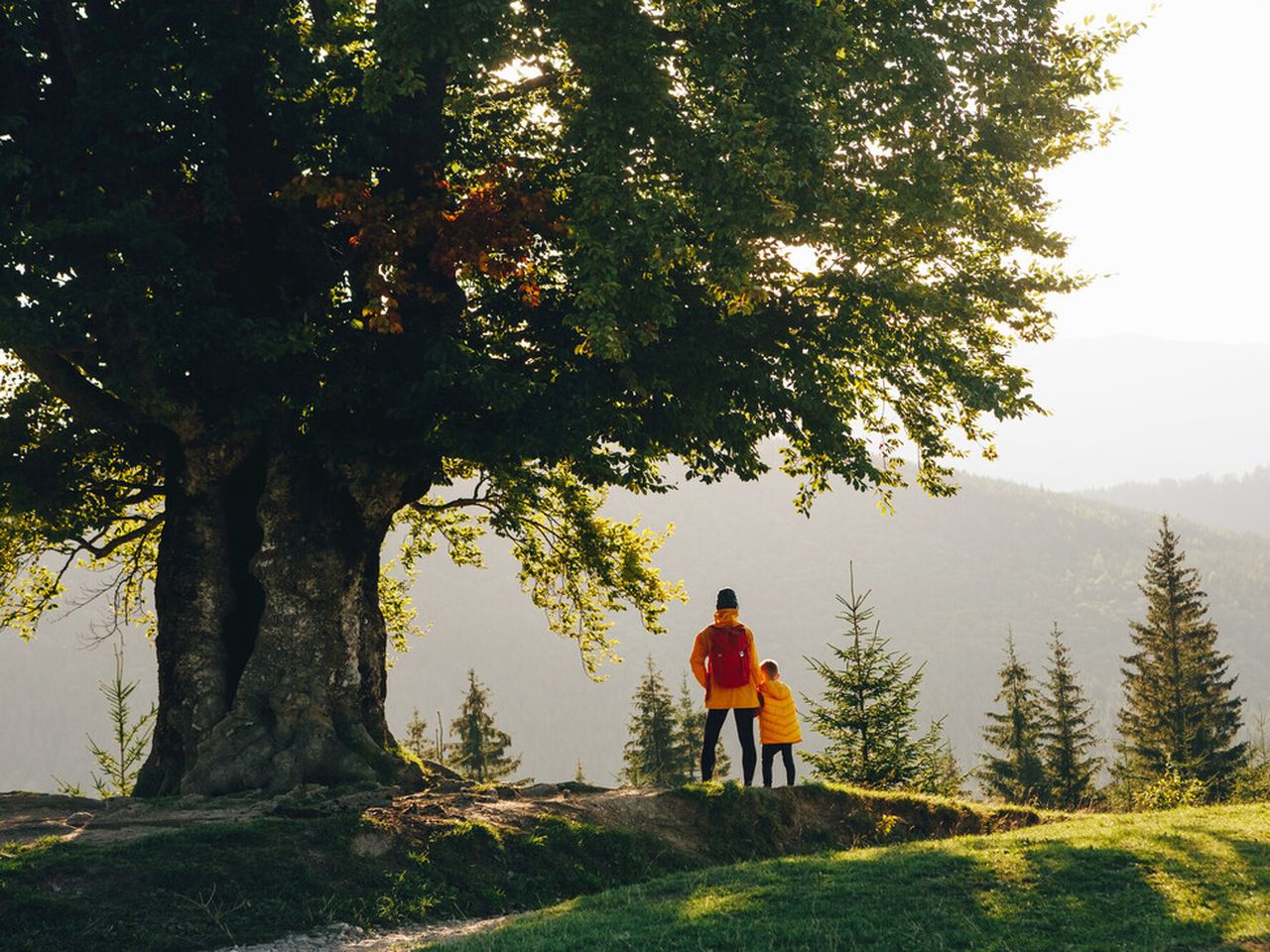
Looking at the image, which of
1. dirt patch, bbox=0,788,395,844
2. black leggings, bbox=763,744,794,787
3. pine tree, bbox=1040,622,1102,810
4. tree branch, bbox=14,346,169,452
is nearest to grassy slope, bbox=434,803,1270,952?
dirt patch, bbox=0,788,395,844

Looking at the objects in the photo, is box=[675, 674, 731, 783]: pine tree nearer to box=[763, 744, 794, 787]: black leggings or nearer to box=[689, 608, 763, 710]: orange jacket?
box=[763, 744, 794, 787]: black leggings

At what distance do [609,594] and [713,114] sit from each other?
1153 centimetres

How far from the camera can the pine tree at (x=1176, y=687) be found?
45094mm

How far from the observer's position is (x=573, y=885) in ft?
38.1

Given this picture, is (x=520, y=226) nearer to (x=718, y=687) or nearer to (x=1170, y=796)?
(x=718, y=687)

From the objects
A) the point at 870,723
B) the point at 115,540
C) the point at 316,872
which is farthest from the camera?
the point at 870,723

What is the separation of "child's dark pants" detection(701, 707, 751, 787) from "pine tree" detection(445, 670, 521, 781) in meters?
31.5

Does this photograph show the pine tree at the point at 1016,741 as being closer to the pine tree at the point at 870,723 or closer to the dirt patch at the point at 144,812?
the pine tree at the point at 870,723

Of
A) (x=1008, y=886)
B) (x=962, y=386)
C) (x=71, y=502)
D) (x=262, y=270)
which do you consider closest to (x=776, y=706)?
(x=962, y=386)

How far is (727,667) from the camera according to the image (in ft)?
50.0

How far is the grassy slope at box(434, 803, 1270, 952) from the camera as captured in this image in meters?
7.77

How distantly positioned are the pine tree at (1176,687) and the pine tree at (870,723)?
25133mm

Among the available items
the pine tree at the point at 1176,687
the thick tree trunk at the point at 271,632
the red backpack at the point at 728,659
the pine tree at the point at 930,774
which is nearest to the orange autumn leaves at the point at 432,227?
the thick tree trunk at the point at 271,632

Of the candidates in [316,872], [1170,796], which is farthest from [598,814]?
[1170,796]
